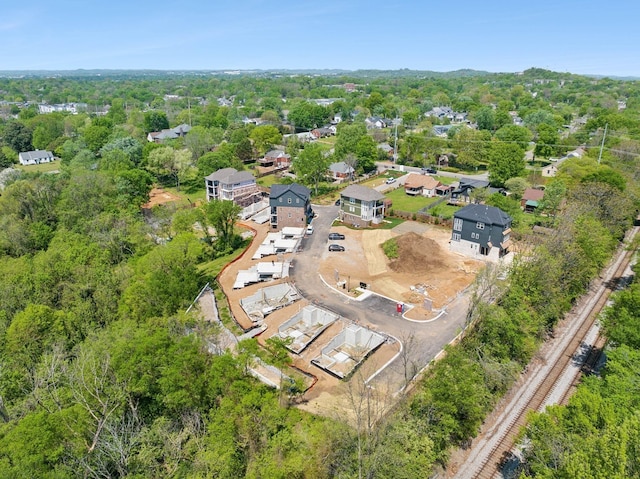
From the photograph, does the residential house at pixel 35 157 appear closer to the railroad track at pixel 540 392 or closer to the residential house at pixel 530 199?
the residential house at pixel 530 199

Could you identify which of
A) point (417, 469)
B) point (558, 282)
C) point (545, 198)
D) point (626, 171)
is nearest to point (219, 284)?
point (417, 469)

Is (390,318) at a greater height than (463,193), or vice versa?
(463,193)

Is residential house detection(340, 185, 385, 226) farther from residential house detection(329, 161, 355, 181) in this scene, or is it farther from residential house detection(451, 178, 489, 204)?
residential house detection(329, 161, 355, 181)

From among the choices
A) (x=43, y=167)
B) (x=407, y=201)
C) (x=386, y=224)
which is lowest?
(x=386, y=224)

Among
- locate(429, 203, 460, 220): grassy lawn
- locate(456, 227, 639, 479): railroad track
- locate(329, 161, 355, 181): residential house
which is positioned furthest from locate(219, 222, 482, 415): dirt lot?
locate(329, 161, 355, 181): residential house

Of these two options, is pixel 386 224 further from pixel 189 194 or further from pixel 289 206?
pixel 189 194

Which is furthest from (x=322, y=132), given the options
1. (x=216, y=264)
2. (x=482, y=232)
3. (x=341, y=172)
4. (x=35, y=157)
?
(x=482, y=232)

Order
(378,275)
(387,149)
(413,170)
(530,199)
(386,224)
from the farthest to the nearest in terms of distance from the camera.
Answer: (387,149), (413,170), (530,199), (386,224), (378,275)

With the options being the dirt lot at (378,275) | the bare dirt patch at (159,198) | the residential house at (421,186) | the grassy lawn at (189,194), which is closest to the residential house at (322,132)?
the grassy lawn at (189,194)
